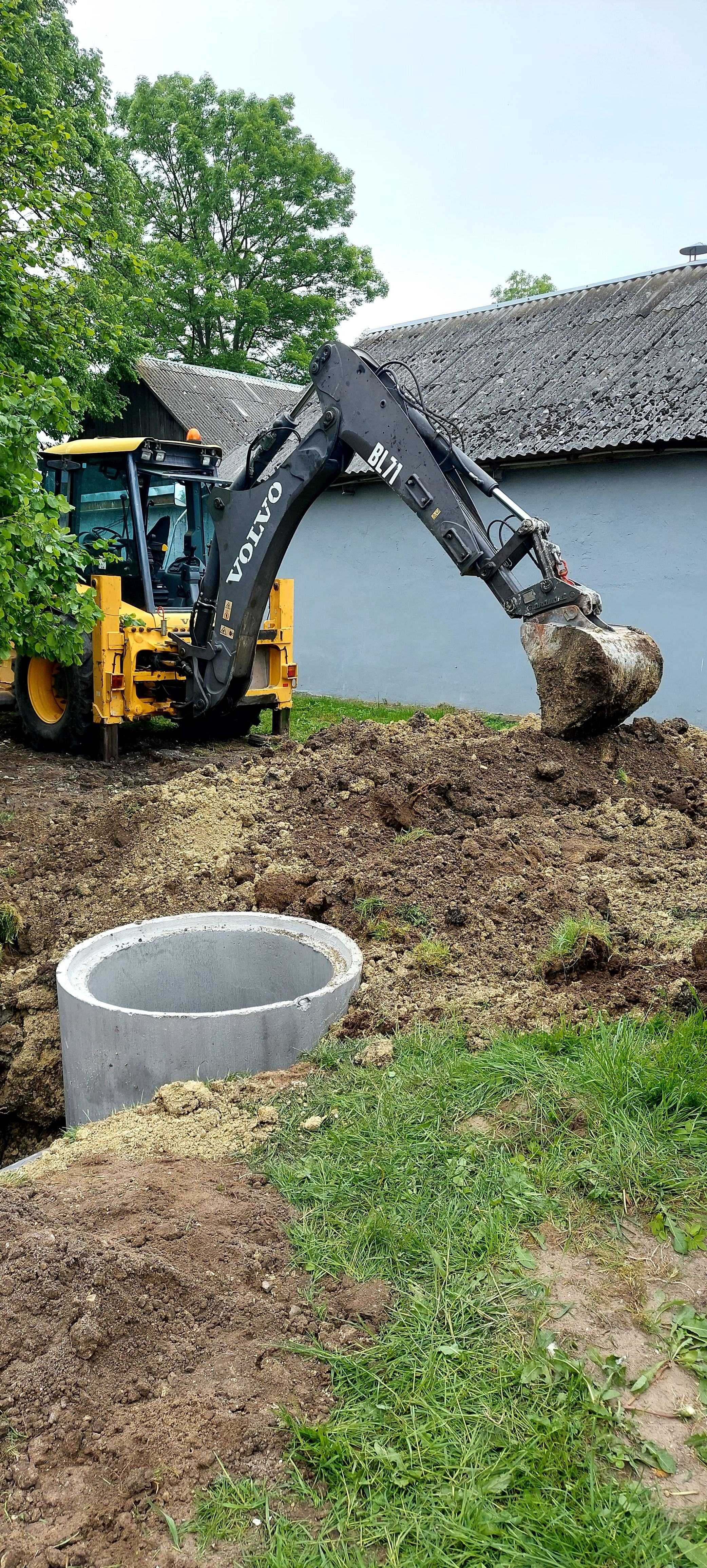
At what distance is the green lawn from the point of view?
11836 millimetres

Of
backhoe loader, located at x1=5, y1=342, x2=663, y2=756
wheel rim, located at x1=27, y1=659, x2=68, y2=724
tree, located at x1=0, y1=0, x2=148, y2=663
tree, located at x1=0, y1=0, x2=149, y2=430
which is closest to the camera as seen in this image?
tree, located at x1=0, y1=0, x2=148, y2=663

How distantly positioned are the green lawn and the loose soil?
3.68m

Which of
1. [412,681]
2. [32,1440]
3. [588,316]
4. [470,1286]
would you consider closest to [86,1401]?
[32,1440]

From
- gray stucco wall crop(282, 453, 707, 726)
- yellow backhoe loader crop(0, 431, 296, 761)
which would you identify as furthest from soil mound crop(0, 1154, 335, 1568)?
gray stucco wall crop(282, 453, 707, 726)

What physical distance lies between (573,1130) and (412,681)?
37.2ft

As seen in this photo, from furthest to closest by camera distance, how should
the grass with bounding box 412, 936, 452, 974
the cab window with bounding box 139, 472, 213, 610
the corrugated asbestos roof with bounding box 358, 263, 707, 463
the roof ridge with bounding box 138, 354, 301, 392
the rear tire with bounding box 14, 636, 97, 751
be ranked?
the roof ridge with bounding box 138, 354, 301, 392 → the corrugated asbestos roof with bounding box 358, 263, 707, 463 → the cab window with bounding box 139, 472, 213, 610 → the rear tire with bounding box 14, 636, 97, 751 → the grass with bounding box 412, 936, 452, 974

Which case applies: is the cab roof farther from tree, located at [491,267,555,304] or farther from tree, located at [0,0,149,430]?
tree, located at [491,267,555,304]

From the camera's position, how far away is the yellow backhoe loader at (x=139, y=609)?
9016 mm

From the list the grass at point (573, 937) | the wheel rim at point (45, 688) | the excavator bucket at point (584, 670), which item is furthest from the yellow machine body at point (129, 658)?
the grass at point (573, 937)

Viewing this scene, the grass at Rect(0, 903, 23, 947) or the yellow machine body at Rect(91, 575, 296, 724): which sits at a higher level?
the yellow machine body at Rect(91, 575, 296, 724)

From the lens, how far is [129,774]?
8.98m

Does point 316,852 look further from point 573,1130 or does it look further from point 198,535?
point 198,535

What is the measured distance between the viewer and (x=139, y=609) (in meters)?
9.36

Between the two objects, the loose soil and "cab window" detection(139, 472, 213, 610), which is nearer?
the loose soil
